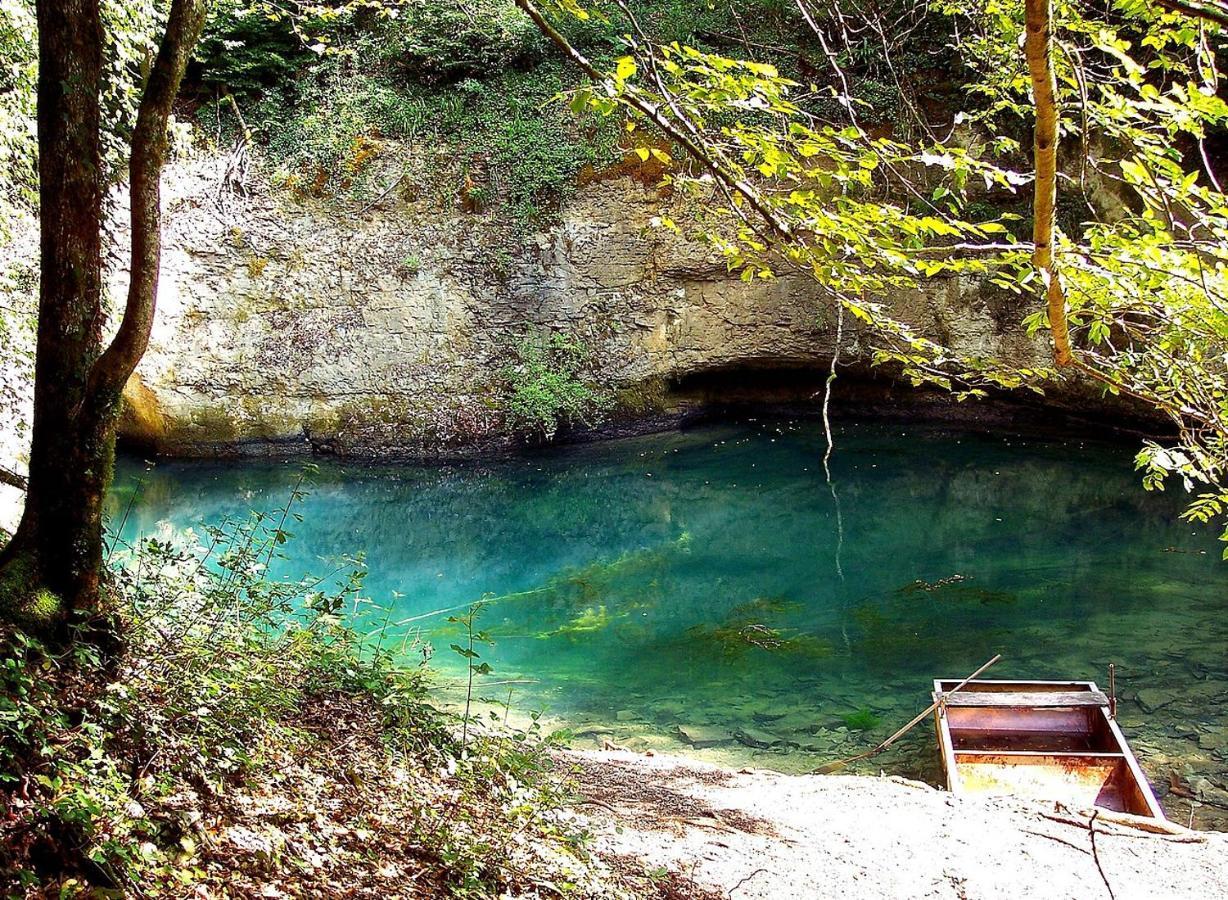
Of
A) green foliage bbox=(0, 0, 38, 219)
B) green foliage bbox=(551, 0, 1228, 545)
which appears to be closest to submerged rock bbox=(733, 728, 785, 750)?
green foliage bbox=(551, 0, 1228, 545)

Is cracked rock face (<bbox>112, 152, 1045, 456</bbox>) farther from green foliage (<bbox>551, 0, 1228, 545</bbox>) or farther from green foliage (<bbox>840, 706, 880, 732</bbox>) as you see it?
green foliage (<bbox>551, 0, 1228, 545</bbox>)

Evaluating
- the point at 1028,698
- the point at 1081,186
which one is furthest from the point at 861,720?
the point at 1081,186

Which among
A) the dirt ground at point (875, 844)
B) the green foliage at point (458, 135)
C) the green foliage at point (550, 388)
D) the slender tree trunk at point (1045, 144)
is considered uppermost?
the green foliage at point (458, 135)

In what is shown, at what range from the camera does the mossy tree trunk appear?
266 centimetres

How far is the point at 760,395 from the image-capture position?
15.8 m

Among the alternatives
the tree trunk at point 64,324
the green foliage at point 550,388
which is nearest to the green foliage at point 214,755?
the tree trunk at point 64,324

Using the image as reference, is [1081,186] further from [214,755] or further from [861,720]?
[861,720]

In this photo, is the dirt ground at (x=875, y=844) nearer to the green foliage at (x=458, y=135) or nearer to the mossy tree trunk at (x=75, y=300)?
the mossy tree trunk at (x=75, y=300)

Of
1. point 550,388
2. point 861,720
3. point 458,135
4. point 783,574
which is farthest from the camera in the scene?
point 458,135

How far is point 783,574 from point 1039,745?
12.8 ft

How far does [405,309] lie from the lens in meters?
14.4

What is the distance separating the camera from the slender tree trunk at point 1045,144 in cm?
183

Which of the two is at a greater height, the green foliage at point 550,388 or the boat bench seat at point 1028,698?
the green foliage at point 550,388

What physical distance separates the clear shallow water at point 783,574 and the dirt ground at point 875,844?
1225 millimetres
